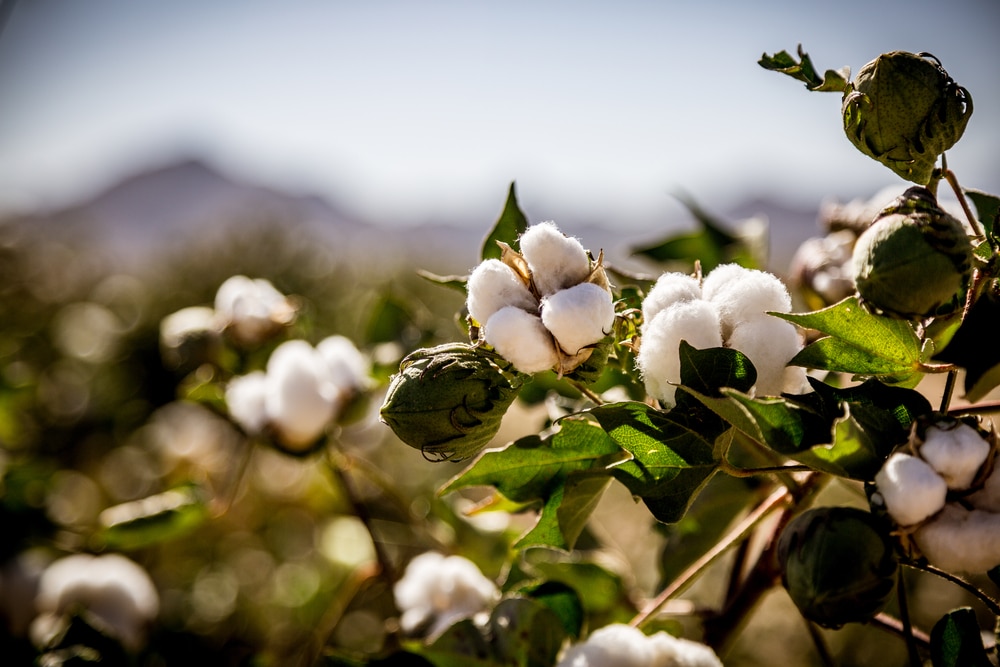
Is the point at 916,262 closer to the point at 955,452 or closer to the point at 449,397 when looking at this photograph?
the point at 955,452

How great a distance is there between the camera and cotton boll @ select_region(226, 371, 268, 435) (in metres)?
1.03

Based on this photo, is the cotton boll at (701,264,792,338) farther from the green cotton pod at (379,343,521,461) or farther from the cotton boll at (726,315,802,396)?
the green cotton pod at (379,343,521,461)

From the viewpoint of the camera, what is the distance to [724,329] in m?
0.59

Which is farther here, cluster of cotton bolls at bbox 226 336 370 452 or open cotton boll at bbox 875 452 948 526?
cluster of cotton bolls at bbox 226 336 370 452

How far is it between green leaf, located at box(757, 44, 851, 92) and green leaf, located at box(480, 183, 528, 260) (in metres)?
0.28

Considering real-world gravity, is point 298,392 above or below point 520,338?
below

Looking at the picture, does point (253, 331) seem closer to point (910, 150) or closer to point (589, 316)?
point (589, 316)

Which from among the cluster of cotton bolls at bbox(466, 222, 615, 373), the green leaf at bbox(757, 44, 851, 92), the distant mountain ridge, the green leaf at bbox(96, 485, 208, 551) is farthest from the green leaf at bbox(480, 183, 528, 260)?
the distant mountain ridge

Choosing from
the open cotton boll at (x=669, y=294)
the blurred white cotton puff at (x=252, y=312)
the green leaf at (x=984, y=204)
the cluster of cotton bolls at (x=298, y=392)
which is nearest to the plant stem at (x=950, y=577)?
the open cotton boll at (x=669, y=294)

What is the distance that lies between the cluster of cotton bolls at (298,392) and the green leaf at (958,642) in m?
0.77

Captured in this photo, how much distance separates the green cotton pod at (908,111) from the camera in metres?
0.56

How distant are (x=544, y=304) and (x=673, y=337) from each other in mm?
106

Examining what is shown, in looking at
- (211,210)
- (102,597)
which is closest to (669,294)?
(102,597)

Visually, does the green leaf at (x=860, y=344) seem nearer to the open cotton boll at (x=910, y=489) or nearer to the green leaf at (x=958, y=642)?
the open cotton boll at (x=910, y=489)
